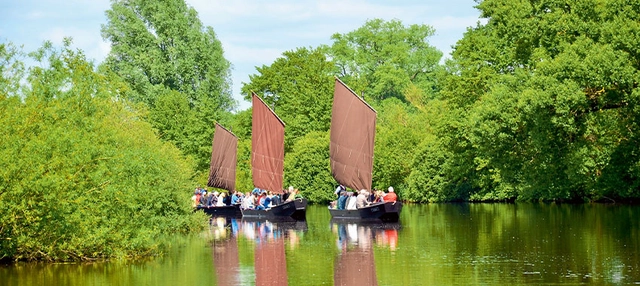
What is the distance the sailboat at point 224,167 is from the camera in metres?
63.4

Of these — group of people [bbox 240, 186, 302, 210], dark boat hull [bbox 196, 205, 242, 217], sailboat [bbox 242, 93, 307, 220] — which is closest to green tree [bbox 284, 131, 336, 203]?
dark boat hull [bbox 196, 205, 242, 217]

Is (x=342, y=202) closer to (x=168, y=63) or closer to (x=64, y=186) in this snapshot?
(x=64, y=186)

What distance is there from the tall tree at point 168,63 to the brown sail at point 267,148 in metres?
23.9

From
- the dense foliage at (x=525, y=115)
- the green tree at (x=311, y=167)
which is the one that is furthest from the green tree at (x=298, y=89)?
the green tree at (x=311, y=167)

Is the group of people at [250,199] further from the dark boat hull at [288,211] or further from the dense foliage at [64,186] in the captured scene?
the dense foliage at [64,186]

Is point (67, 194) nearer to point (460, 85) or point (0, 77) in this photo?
point (0, 77)

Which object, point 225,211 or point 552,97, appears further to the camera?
point 225,211

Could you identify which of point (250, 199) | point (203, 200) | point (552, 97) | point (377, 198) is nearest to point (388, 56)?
point (203, 200)

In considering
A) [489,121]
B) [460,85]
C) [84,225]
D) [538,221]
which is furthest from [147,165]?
[460,85]

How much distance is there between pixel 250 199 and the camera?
5694 cm

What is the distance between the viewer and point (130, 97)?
78375mm

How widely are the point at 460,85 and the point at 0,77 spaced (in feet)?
106

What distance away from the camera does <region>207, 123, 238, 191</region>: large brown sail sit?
6525 cm

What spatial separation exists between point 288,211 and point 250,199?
574cm
